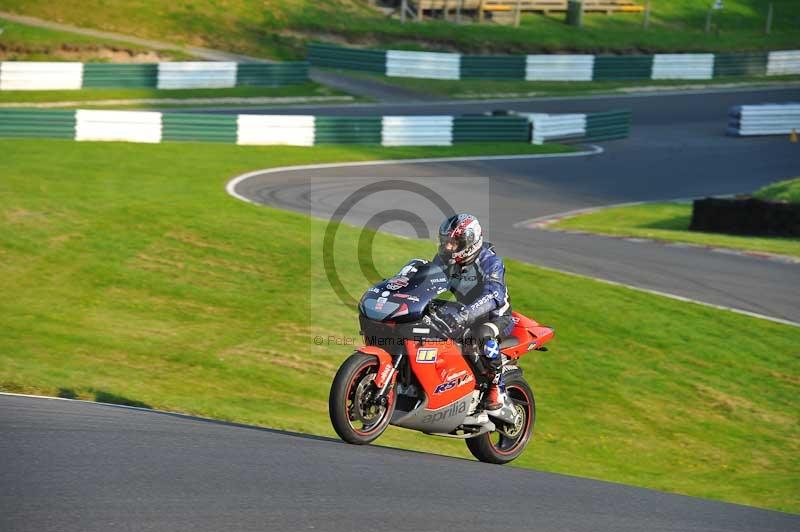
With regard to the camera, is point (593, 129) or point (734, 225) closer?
point (734, 225)

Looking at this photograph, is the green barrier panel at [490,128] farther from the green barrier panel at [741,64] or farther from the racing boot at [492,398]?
the racing boot at [492,398]

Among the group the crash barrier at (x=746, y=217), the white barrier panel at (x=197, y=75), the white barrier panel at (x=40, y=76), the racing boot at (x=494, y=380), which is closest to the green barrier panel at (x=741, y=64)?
the white barrier panel at (x=197, y=75)

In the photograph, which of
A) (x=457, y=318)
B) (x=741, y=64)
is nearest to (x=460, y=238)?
(x=457, y=318)

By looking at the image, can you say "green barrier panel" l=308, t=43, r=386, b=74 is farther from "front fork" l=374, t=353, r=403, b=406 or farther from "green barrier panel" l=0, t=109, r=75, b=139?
"front fork" l=374, t=353, r=403, b=406

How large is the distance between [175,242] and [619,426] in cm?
921

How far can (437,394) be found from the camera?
9352 millimetres

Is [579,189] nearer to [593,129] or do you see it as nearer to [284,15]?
[593,129]

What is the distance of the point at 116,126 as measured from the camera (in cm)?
2984

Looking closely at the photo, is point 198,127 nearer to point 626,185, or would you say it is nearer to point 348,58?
point 626,185

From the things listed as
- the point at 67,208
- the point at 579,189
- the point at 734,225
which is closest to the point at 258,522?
the point at 67,208

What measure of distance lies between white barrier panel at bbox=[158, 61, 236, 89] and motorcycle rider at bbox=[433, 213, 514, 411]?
32491mm

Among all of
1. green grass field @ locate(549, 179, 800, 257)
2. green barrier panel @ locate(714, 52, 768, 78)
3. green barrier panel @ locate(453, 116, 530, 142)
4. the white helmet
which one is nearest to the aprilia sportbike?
the white helmet

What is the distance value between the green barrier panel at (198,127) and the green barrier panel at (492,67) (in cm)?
1710

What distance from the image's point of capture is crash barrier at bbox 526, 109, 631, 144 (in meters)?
35.6
